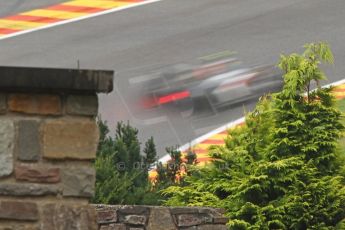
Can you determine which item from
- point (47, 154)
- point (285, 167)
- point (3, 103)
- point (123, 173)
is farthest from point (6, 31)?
point (47, 154)

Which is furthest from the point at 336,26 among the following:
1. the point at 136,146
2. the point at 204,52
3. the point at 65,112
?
the point at 65,112

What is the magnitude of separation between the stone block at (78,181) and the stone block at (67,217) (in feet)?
0.24

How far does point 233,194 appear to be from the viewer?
1354cm

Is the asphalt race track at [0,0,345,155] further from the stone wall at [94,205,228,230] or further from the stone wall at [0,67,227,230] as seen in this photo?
the stone wall at [0,67,227,230]

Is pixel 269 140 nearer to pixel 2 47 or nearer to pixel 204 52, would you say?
pixel 204 52

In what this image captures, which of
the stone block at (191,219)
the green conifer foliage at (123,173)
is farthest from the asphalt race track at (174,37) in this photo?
the stone block at (191,219)

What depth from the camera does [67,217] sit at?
6.47 metres

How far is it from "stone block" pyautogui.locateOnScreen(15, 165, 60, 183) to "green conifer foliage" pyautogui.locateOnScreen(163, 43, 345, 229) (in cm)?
660

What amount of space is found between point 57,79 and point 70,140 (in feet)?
1.12

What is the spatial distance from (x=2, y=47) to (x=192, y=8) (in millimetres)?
5355

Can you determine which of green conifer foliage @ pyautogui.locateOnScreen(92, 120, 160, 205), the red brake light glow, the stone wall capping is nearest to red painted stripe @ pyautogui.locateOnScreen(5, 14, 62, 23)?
the red brake light glow

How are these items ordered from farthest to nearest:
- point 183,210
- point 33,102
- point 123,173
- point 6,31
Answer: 1. point 6,31
2. point 123,173
3. point 183,210
4. point 33,102

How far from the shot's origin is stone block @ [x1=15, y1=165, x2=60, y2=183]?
256 inches

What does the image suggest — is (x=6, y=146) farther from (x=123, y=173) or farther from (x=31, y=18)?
(x=31, y=18)
